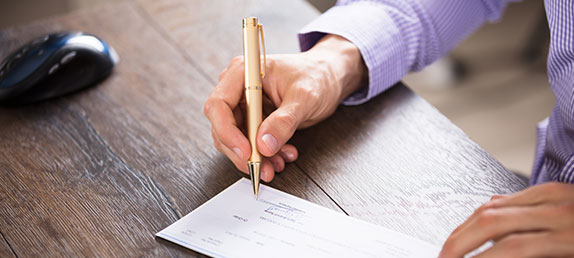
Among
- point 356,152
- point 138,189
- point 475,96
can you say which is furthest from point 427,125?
point 475,96

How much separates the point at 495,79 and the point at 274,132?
5.94 feet

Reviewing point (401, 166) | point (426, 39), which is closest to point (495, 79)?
point (426, 39)

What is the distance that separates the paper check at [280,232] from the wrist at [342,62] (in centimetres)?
22

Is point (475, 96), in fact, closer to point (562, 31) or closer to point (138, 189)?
point (562, 31)

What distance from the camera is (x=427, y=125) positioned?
2.38 feet

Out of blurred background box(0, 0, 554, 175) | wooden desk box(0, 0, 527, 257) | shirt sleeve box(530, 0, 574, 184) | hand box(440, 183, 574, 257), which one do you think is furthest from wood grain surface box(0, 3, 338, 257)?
blurred background box(0, 0, 554, 175)

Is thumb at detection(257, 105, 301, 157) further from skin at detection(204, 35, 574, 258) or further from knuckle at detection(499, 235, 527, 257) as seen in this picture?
knuckle at detection(499, 235, 527, 257)

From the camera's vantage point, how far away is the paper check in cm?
54

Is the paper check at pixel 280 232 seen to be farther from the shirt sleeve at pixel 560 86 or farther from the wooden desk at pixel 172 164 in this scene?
the shirt sleeve at pixel 560 86

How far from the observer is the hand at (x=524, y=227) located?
0.48 meters

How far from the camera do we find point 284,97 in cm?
71

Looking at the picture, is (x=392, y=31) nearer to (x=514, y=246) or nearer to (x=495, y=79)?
(x=514, y=246)

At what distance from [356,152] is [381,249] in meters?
0.17

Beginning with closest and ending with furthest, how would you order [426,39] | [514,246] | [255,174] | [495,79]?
[514,246]
[255,174]
[426,39]
[495,79]
